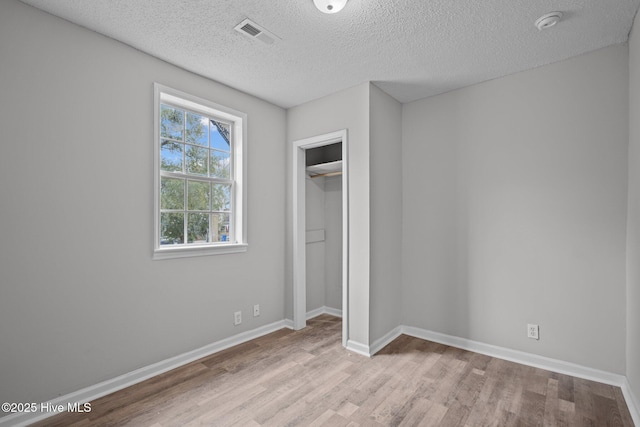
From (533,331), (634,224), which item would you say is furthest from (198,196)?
(634,224)

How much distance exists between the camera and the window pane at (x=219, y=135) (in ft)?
10.5

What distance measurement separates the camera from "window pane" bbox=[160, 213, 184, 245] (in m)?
2.78

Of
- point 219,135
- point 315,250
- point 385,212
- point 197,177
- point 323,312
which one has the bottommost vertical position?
point 323,312

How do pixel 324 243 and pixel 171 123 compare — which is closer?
pixel 171 123

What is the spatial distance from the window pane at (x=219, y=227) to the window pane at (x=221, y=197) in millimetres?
75

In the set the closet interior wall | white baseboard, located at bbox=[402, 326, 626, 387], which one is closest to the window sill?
the closet interior wall

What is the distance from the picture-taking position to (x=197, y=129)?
10.1ft

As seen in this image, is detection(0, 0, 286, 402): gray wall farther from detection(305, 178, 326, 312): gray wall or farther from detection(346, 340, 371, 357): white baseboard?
detection(305, 178, 326, 312): gray wall

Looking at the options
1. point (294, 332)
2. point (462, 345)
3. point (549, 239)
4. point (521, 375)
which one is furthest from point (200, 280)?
point (549, 239)

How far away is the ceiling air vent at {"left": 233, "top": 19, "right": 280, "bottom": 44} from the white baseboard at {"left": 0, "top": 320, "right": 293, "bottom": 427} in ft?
9.00

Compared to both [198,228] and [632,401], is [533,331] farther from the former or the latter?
[198,228]

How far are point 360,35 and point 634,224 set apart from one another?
2369 mm

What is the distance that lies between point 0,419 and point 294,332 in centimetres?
238

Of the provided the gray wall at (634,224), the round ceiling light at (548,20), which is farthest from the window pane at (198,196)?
the gray wall at (634,224)
